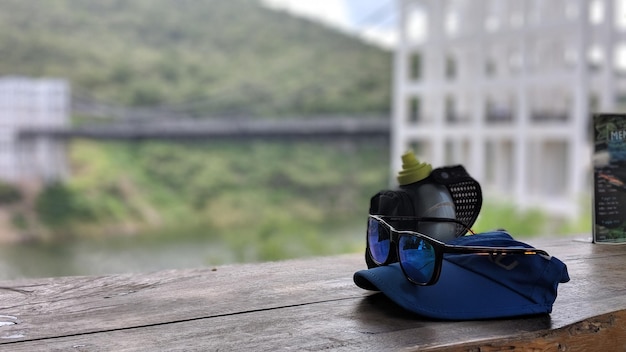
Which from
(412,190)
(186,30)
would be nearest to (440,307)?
(412,190)

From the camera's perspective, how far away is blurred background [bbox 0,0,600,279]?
8070 mm

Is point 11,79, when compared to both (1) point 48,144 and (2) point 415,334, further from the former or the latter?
(2) point 415,334

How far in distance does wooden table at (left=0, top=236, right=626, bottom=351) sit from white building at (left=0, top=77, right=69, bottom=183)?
14106 millimetres

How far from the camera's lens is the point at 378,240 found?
0.73 metres

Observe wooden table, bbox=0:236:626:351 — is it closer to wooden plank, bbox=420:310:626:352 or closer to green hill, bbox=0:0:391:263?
wooden plank, bbox=420:310:626:352

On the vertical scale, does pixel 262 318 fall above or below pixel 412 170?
below

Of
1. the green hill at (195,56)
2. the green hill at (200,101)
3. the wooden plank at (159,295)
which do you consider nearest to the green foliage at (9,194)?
the green hill at (200,101)

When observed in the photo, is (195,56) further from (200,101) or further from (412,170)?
(412,170)

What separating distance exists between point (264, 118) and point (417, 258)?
687 inches

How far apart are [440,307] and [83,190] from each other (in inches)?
573

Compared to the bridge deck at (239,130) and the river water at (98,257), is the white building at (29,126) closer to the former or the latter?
the bridge deck at (239,130)

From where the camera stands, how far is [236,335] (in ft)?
1.92

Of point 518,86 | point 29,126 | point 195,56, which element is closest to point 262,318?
point 518,86

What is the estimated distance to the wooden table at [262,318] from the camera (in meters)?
0.57
